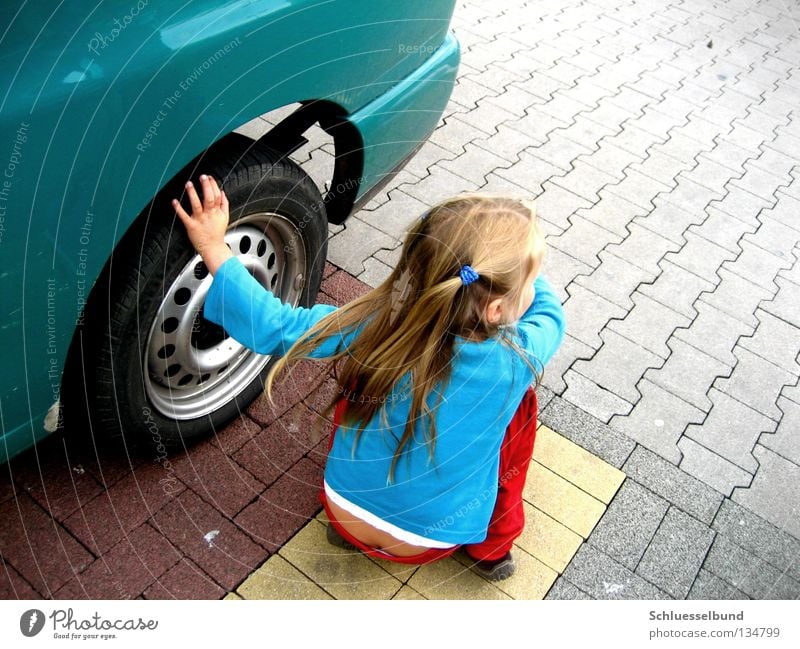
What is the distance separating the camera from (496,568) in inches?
100

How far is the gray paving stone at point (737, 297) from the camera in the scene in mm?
4000

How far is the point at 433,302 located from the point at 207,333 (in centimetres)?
104

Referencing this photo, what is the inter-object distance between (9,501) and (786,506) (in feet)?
9.29

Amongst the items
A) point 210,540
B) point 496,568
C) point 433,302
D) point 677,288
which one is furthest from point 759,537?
point 210,540

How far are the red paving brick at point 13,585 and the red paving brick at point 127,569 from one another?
0.25 feet

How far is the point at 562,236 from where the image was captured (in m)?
4.23

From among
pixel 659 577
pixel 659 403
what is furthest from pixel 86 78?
pixel 659 403

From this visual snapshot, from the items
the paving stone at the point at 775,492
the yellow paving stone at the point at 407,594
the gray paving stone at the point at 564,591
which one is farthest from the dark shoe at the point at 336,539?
the paving stone at the point at 775,492

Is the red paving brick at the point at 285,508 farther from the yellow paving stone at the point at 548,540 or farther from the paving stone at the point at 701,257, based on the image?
the paving stone at the point at 701,257

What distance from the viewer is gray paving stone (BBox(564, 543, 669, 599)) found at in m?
2.61

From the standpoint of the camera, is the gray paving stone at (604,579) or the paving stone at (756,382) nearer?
the gray paving stone at (604,579)

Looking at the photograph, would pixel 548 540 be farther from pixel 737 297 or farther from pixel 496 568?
pixel 737 297
